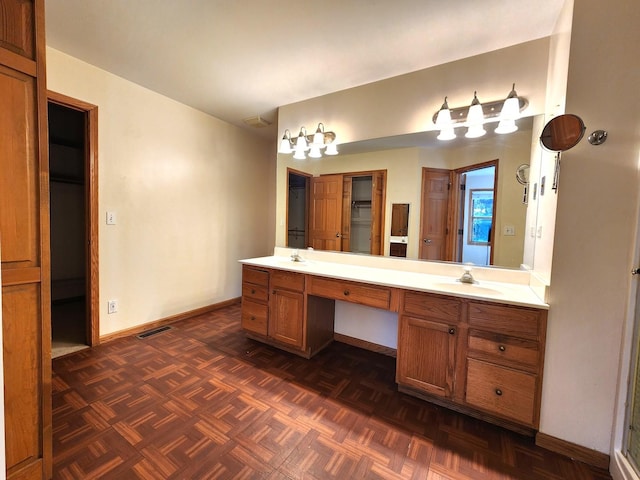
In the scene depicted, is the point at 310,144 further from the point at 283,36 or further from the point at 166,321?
the point at 166,321

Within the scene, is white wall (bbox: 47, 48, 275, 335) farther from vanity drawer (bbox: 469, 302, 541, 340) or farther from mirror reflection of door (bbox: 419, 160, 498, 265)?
vanity drawer (bbox: 469, 302, 541, 340)

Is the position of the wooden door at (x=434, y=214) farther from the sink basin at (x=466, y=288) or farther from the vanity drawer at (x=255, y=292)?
the vanity drawer at (x=255, y=292)

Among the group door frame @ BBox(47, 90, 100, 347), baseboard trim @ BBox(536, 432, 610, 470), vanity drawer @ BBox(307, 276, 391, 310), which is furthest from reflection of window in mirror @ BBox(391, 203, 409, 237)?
door frame @ BBox(47, 90, 100, 347)

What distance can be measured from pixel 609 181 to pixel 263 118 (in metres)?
3.06

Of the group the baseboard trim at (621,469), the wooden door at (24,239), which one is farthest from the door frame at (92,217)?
the baseboard trim at (621,469)

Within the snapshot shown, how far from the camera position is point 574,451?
1365 millimetres

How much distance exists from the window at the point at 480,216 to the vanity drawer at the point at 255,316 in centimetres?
181

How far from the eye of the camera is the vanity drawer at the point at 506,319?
142cm

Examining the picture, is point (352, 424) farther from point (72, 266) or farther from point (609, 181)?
point (72, 266)

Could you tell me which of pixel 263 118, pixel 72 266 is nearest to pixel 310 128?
pixel 263 118

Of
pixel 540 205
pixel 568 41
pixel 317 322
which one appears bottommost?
pixel 317 322

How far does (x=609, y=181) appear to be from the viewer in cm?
128

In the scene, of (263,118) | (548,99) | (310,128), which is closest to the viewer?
(548,99)

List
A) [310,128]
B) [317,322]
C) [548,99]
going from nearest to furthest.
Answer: [548,99]
[317,322]
[310,128]
